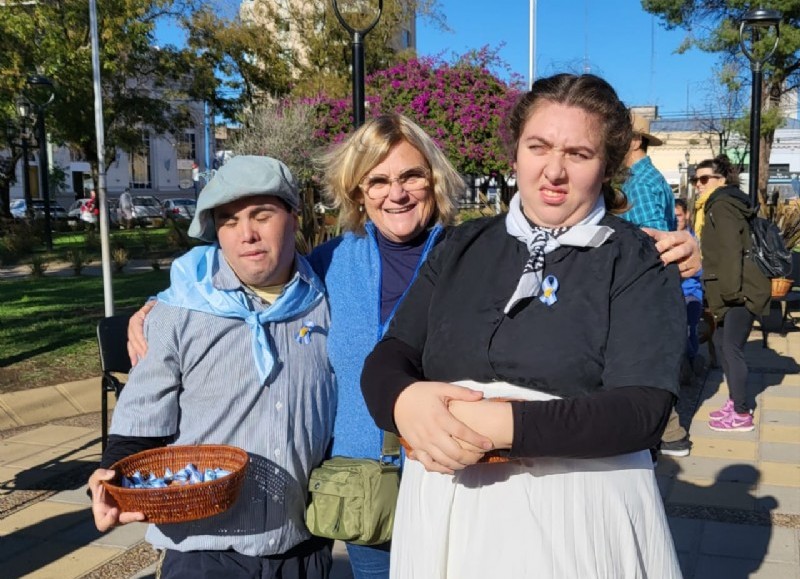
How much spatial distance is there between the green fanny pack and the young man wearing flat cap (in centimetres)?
6

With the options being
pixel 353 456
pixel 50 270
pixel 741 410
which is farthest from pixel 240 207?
pixel 50 270

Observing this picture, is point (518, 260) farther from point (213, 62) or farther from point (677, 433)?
point (213, 62)

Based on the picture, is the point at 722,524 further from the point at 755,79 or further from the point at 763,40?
the point at 763,40

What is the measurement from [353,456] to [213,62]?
29578mm

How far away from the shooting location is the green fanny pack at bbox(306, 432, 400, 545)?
1.98 m

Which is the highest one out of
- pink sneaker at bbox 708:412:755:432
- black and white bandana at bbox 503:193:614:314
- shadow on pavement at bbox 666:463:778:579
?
black and white bandana at bbox 503:193:614:314

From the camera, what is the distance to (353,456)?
2.10 meters

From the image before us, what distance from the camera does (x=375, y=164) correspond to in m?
2.24

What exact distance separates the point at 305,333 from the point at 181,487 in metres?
0.55

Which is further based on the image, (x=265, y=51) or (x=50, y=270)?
(x=265, y=51)

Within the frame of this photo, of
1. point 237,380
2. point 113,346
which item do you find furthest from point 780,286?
point 237,380

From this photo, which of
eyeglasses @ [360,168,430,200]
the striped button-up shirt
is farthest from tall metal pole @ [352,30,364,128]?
the striped button-up shirt

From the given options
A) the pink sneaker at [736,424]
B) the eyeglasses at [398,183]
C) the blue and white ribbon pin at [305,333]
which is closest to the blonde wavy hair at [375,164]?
the eyeglasses at [398,183]

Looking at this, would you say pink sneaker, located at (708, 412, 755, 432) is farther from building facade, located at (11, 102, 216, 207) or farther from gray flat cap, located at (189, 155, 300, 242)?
building facade, located at (11, 102, 216, 207)
